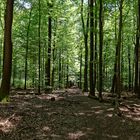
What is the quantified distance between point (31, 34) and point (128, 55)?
18.7 m

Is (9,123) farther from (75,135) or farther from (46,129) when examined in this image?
(75,135)

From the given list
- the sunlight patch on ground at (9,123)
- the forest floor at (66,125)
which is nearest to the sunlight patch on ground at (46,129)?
the forest floor at (66,125)

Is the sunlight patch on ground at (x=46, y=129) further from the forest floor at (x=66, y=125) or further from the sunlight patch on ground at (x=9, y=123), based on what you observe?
the sunlight patch on ground at (x=9, y=123)

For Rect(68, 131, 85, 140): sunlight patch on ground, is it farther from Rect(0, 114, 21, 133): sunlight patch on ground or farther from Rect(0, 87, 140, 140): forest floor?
Rect(0, 114, 21, 133): sunlight patch on ground

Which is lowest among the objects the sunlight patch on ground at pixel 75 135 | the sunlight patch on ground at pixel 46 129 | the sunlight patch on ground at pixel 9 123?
the sunlight patch on ground at pixel 75 135

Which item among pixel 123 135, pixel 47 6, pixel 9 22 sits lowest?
pixel 123 135

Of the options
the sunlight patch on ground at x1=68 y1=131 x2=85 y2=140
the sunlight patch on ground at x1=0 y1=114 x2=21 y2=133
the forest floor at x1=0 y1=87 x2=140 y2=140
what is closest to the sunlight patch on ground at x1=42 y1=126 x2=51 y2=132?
the forest floor at x1=0 y1=87 x2=140 y2=140

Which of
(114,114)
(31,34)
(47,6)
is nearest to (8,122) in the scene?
(114,114)

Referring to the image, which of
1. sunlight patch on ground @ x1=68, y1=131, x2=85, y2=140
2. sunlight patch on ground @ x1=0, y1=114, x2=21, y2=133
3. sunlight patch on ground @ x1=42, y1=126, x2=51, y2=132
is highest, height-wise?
sunlight patch on ground @ x1=0, y1=114, x2=21, y2=133

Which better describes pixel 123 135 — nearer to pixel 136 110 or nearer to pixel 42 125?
pixel 42 125

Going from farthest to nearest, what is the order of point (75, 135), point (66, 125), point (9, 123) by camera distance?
point (66, 125) → point (9, 123) → point (75, 135)

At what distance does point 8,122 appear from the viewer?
1070 cm

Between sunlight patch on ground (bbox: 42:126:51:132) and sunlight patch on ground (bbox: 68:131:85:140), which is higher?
sunlight patch on ground (bbox: 42:126:51:132)

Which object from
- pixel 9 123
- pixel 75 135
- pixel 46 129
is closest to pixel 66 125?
pixel 46 129
